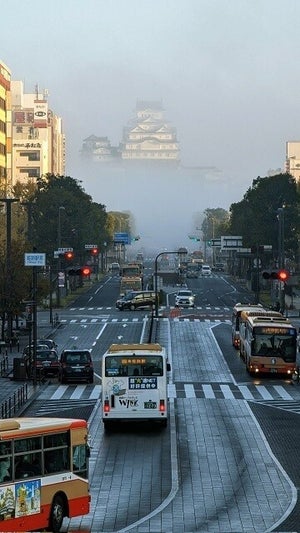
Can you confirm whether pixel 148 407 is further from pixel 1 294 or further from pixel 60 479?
pixel 1 294

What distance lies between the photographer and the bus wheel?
26203 millimetres

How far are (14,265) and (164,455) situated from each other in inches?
2081

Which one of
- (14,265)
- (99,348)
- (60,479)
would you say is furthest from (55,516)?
(14,265)

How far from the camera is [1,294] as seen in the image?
83.4 m

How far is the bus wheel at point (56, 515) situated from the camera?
26.2 m

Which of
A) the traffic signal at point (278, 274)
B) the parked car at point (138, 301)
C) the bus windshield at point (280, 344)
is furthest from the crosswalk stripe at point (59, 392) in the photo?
the parked car at point (138, 301)

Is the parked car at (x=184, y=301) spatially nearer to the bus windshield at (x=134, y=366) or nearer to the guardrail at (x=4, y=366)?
the guardrail at (x=4, y=366)

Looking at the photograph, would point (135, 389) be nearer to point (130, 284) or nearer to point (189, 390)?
point (189, 390)

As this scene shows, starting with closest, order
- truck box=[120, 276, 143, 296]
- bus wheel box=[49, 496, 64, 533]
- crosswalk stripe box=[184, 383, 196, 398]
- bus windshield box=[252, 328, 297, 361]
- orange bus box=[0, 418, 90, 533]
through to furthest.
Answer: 1. orange bus box=[0, 418, 90, 533]
2. bus wheel box=[49, 496, 64, 533]
3. crosswalk stripe box=[184, 383, 196, 398]
4. bus windshield box=[252, 328, 297, 361]
5. truck box=[120, 276, 143, 296]

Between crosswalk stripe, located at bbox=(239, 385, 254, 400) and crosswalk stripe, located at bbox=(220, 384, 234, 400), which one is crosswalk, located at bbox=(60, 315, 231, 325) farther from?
crosswalk stripe, located at bbox=(239, 385, 254, 400)

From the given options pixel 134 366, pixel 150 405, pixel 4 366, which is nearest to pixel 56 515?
pixel 150 405

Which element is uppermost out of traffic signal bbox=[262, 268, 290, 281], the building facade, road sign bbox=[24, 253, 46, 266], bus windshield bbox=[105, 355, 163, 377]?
the building facade

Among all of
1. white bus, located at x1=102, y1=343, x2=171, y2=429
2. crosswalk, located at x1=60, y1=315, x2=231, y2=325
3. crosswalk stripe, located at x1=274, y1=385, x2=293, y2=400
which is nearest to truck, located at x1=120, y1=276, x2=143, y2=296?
crosswalk, located at x1=60, y1=315, x2=231, y2=325

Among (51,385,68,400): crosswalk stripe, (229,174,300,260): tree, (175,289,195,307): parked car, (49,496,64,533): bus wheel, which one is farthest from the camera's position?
(229,174,300,260): tree
